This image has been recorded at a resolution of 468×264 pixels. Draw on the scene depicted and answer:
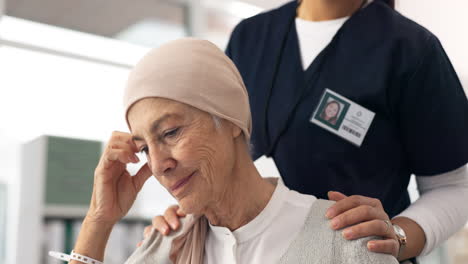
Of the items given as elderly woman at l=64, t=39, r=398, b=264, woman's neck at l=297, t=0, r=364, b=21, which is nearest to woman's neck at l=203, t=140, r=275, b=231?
elderly woman at l=64, t=39, r=398, b=264

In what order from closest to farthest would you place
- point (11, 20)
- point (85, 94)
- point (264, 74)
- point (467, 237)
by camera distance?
point (264, 74) < point (11, 20) < point (85, 94) < point (467, 237)

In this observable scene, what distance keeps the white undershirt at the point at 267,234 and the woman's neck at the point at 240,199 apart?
0.02 meters

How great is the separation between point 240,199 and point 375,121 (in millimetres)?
431

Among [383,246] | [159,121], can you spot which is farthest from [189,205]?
[383,246]

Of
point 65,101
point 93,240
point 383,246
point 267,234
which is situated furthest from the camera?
point 65,101

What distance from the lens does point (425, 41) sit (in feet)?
4.78

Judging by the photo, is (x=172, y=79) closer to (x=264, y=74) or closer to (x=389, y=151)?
(x=264, y=74)

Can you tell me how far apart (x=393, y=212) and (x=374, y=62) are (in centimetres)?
41

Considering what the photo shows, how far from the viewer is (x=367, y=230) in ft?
3.93

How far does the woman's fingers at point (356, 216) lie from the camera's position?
3.98ft

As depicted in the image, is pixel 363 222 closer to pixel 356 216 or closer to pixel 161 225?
pixel 356 216

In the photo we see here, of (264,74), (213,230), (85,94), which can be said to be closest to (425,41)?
(264,74)

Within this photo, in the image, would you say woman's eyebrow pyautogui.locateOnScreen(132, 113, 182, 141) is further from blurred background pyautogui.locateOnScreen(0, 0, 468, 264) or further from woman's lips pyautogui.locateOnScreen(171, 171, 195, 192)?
blurred background pyautogui.locateOnScreen(0, 0, 468, 264)

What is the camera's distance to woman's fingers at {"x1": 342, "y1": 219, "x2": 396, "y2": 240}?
1.20 metres
